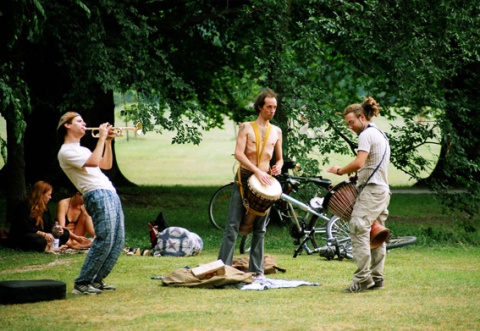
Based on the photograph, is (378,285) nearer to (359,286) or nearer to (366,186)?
(359,286)

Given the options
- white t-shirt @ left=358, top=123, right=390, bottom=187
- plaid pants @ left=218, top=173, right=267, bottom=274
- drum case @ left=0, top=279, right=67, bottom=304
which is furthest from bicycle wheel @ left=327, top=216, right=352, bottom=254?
drum case @ left=0, top=279, right=67, bottom=304

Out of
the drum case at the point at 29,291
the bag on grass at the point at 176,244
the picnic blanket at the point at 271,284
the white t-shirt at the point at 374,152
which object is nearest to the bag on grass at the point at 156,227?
the bag on grass at the point at 176,244

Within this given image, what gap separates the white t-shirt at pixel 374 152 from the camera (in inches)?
342

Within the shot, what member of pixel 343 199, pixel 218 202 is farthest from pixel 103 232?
pixel 218 202

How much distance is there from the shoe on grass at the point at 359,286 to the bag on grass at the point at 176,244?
3797 mm

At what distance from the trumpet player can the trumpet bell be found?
241cm

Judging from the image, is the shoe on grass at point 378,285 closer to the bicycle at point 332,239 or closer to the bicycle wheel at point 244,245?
the bicycle at point 332,239

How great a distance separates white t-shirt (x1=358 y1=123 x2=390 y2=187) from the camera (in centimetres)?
870

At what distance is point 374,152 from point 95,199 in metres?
2.68

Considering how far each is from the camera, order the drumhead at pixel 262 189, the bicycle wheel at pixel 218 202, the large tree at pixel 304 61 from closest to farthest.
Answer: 1. the drumhead at pixel 262 189
2. the large tree at pixel 304 61
3. the bicycle wheel at pixel 218 202

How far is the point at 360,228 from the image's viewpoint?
8633 mm

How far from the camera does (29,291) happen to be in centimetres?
809

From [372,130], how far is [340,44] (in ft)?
21.8

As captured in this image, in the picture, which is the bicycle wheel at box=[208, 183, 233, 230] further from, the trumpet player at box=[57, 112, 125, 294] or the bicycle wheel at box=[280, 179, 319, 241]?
the trumpet player at box=[57, 112, 125, 294]
